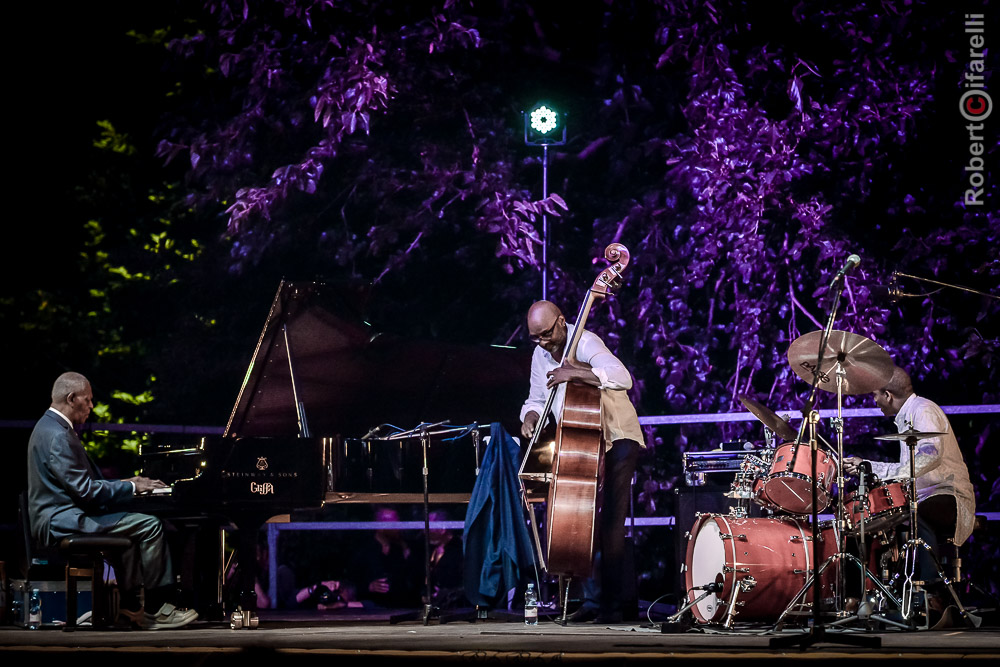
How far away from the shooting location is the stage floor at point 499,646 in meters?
4.32

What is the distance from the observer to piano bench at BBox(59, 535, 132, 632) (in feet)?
20.1

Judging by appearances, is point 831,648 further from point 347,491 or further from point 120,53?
point 120,53

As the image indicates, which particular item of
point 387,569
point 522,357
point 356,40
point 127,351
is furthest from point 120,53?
point 522,357

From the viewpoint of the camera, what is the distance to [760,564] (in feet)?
20.1

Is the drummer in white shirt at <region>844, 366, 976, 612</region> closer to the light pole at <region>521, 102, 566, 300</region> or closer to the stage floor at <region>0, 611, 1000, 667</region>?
the stage floor at <region>0, 611, 1000, 667</region>

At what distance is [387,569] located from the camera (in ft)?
34.6

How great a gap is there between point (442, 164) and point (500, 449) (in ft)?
12.3

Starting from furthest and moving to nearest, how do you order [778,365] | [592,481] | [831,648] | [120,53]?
[120,53] → [778,365] → [592,481] → [831,648]

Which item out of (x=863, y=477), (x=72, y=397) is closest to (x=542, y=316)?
(x=863, y=477)

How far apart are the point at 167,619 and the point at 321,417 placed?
185 cm

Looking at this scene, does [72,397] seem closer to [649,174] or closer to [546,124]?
[546,124]

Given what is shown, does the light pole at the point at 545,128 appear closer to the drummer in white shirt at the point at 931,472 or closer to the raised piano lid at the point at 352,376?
the raised piano lid at the point at 352,376

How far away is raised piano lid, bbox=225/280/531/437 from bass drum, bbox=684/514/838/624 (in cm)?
212

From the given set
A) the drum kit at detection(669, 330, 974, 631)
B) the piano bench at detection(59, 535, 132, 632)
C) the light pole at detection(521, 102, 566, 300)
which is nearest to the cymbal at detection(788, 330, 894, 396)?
the drum kit at detection(669, 330, 974, 631)
